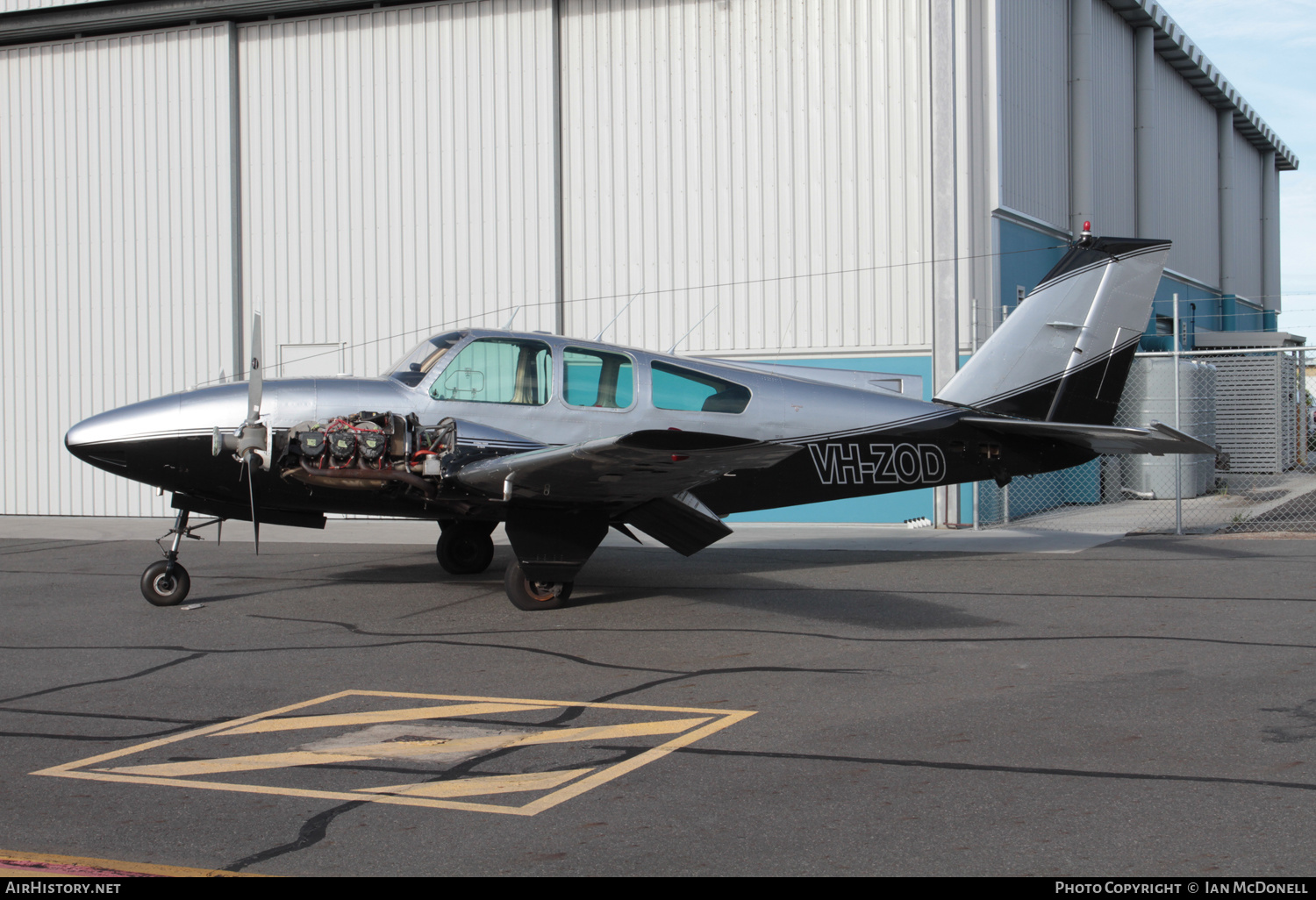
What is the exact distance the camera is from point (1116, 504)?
18156mm

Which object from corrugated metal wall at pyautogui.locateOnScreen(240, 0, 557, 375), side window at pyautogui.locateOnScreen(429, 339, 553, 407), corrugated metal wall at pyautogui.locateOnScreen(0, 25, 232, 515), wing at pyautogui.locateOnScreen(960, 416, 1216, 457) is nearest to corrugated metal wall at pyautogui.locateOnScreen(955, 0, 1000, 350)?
wing at pyautogui.locateOnScreen(960, 416, 1216, 457)

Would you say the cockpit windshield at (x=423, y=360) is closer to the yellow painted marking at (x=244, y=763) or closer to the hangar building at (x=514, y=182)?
the yellow painted marking at (x=244, y=763)

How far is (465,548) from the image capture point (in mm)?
10984

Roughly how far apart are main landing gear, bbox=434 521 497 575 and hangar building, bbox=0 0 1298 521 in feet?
19.5

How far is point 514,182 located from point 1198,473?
42.9 feet

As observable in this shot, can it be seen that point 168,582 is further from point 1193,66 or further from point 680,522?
point 1193,66

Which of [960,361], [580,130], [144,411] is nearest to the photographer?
[144,411]

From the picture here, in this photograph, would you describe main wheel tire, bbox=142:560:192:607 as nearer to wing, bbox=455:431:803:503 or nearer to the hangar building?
wing, bbox=455:431:803:503

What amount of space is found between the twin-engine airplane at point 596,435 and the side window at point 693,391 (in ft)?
0.06

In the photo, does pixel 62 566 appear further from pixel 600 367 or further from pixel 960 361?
pixel 960 361

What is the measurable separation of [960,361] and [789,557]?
490 cm

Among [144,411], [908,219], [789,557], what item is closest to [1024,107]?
[908,219]

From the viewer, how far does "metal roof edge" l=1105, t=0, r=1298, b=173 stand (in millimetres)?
23078

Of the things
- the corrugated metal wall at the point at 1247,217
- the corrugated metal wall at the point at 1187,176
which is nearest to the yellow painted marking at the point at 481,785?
the corrugated metal wall at the point at 1187,176
